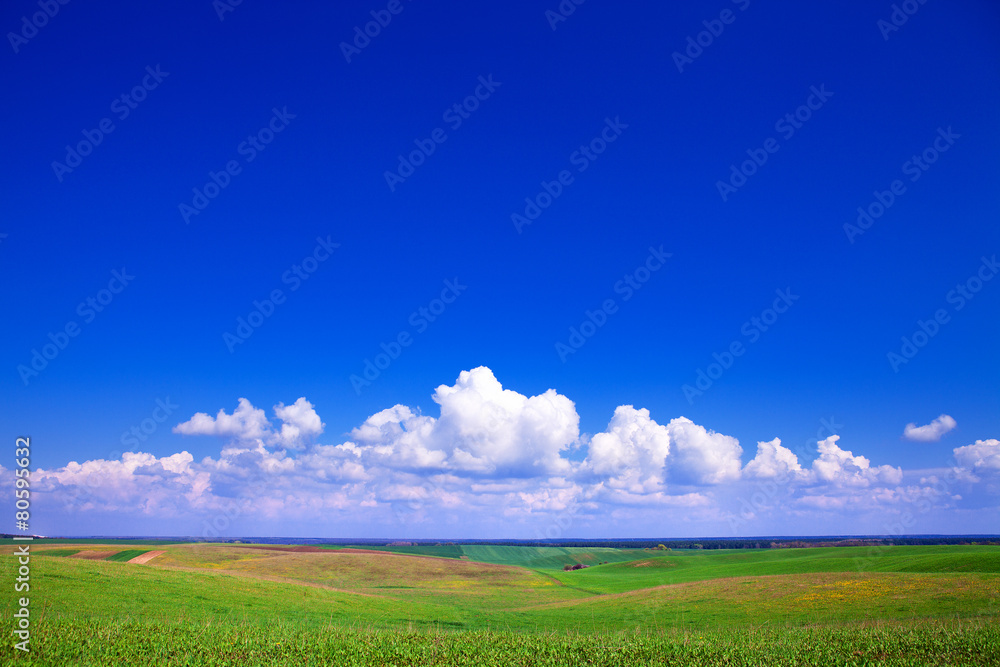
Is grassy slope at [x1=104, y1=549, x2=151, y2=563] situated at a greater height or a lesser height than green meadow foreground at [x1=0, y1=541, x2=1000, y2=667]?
lesser

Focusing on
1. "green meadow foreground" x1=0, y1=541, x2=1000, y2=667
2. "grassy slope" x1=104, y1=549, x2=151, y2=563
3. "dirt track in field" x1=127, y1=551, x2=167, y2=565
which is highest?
"green meadow foreground" x1=0, y1=541, x2=1000, y2=667

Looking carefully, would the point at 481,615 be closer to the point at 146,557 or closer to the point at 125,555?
the point at 146,557

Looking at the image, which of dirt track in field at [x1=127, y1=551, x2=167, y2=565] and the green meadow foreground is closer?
the green meadow foreground

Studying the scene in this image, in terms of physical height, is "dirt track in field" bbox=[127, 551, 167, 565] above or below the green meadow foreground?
below

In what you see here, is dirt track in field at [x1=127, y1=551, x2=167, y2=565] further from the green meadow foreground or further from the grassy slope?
the grassy slope

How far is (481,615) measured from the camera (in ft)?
134

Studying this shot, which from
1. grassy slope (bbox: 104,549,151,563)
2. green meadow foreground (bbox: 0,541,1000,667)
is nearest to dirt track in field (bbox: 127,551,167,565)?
green meadow foreground (bbox: 0,541,1000,667)

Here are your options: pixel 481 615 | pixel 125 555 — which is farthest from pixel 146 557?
pixel 481 615

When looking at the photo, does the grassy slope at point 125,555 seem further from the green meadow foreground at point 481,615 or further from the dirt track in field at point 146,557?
the dirt track in field at point 146,557

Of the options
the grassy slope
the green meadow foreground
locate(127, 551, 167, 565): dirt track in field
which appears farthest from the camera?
the grassy slope

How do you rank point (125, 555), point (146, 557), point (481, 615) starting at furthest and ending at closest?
1. point (125, 555)
2. point (146, 557)
3. point (481, 615)

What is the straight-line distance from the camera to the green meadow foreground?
17781 millimetres

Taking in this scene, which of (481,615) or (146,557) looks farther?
(146,557)

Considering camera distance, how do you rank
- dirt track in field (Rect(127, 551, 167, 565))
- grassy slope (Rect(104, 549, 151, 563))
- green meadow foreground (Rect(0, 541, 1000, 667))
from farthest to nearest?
grassy slope (Rect(104, 549, 151, 563)) < dirt track in field (Rect(127, 551, 167, 565)) < green meadow foreground (Rect(0, 541, 1000, 667))
